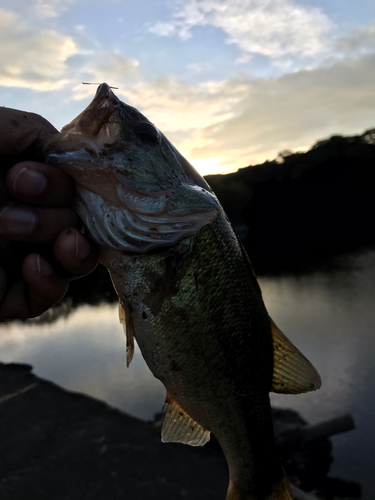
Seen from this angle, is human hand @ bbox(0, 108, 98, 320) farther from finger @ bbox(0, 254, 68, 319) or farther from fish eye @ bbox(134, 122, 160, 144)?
fish eye @ bbox(134, 122, 160, 144)

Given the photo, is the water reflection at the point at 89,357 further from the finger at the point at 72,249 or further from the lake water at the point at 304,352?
the finger at the point at 72,249

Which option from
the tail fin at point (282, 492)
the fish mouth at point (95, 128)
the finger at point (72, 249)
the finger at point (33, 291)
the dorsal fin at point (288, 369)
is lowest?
the tail fin at point (282, 492)

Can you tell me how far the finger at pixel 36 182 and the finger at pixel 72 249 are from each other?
0.19 meters

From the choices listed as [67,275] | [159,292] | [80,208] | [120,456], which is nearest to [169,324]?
[159,292]

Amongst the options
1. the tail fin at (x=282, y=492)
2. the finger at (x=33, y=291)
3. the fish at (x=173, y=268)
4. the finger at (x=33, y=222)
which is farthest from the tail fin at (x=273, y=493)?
the finger at (x=33, y=222)

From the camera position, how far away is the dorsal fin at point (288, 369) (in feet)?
7.57

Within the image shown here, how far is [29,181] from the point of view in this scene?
169cm

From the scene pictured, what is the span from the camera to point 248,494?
7.73ft

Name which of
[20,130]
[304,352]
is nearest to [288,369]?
[20,130]

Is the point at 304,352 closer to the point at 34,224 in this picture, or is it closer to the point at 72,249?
the point at 72,249

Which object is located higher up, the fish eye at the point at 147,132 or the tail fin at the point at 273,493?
the fish eye at the point at 147,132

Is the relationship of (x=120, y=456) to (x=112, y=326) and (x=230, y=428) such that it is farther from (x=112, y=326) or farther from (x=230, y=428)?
(x=112, y=326)

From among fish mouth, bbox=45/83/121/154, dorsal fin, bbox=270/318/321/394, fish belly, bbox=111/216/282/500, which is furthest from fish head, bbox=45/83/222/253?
dorsal fin, bbox=270/318/321/394

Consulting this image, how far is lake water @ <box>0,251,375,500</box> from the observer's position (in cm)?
1123
